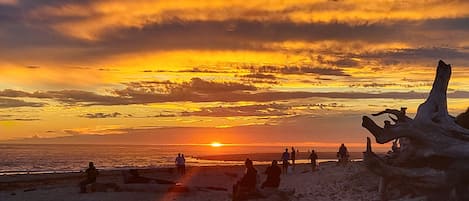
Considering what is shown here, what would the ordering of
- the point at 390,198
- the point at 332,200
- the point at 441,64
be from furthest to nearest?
the point at 332,200
the point at 390,198
the point at 441,64

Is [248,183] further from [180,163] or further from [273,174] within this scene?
[180,163]

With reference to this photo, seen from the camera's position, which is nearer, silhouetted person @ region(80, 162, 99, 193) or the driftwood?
the driftwood

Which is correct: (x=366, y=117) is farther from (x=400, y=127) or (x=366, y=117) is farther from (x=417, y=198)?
(x=417, y=198)

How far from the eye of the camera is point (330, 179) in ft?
94.4

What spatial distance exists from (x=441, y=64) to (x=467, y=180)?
372cm

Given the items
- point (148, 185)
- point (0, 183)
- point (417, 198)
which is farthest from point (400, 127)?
point (0, 183)

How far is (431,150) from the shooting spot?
16.4 m

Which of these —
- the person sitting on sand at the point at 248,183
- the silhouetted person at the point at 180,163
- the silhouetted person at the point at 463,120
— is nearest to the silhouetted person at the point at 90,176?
the person sitting on sand at the point at 248,183

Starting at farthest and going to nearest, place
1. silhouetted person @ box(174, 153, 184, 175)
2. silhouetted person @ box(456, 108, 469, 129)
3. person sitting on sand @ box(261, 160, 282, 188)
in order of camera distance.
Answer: silhouetted person @ box(174, 153, 184, 175) < person sitting on sand @ box(261, 160, 282, 188) < silhouetted person @ box(456, 108, 469, 129)

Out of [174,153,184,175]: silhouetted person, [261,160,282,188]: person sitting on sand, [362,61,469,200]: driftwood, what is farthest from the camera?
[174,153,184,175]: silhouetted person

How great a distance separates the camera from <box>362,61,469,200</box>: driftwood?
16.1 metres

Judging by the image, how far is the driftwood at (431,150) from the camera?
52.7 ft

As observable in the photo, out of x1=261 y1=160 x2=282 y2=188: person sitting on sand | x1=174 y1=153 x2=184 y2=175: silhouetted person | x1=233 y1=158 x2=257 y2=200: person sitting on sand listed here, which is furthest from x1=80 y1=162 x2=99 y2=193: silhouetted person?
x1=174 y1=153 x2=184 y2=175: silhouetted person

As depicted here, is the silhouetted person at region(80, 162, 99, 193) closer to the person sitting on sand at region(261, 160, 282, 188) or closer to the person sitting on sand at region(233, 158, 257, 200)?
the person sitting on sand at region(233, 158, 257, 200)
